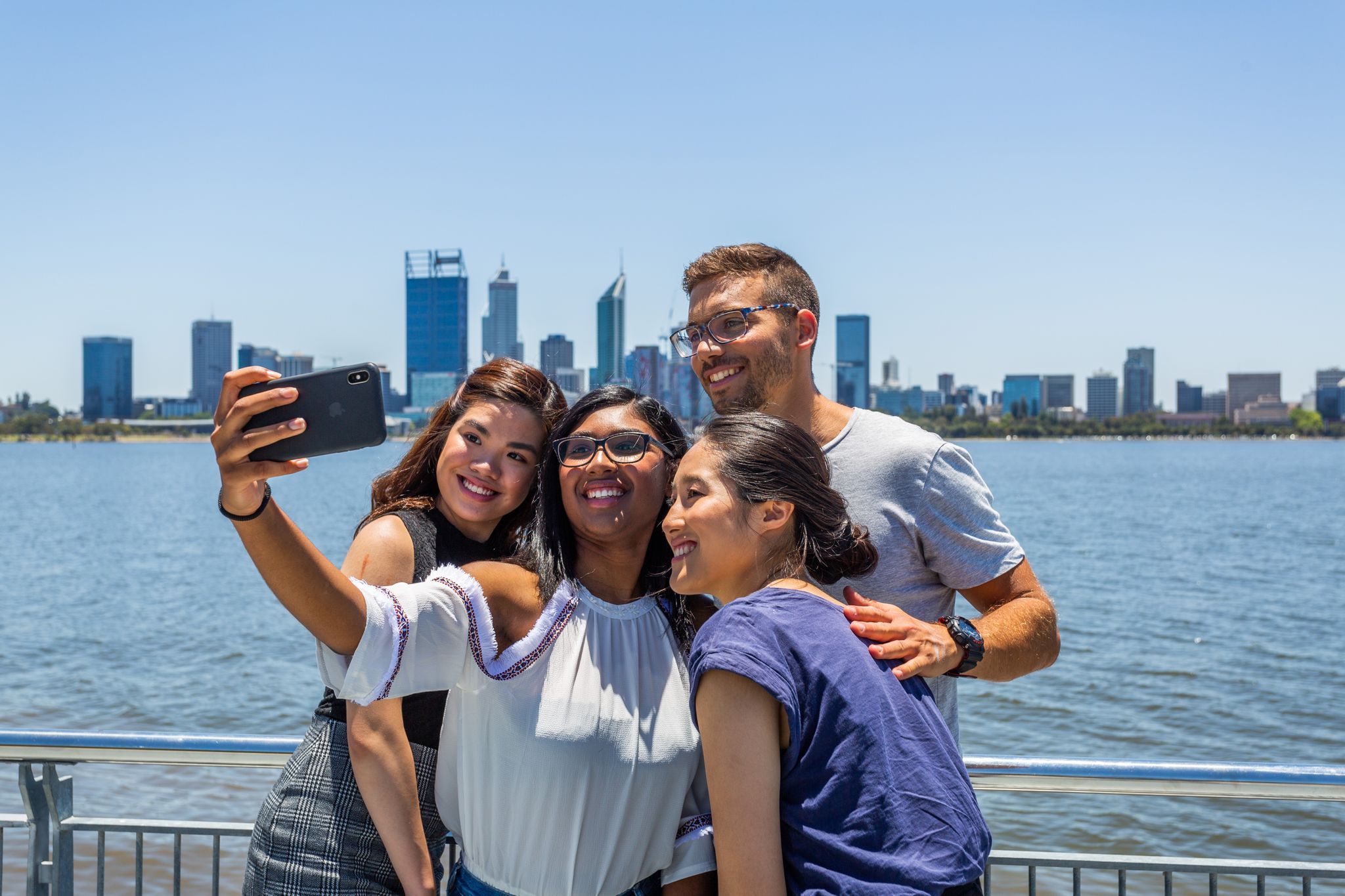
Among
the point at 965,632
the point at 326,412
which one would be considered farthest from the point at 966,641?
→ the point at 326,412

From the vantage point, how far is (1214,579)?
91.2 ft

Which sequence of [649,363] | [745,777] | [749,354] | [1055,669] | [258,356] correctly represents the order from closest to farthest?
[745,777]
[749,354]
[1055,669]
[649,363]
[258,356]

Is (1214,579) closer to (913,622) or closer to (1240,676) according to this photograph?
(1240,676)

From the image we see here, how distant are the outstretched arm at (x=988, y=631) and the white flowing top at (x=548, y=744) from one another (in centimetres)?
41

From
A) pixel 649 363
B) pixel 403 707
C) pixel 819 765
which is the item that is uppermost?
pixel 649 363

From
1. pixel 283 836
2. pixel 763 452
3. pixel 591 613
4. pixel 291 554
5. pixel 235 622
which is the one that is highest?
pixel 763 452

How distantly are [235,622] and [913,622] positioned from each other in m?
21.8

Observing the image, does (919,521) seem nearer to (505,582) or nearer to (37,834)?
(505,582)

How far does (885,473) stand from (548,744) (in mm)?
1345

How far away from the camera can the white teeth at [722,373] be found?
3.28 meters

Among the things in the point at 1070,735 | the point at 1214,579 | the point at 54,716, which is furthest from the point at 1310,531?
the point at 54,716

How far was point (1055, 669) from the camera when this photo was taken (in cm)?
1716

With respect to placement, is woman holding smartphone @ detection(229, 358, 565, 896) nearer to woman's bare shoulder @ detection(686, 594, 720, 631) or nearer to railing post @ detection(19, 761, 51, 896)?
woman's bare shoulder @ detection(686, 594, 720, 631)

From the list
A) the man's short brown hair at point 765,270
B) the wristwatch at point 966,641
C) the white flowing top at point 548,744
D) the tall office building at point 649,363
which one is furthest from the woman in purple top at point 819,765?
the tall office building at point 649,363
